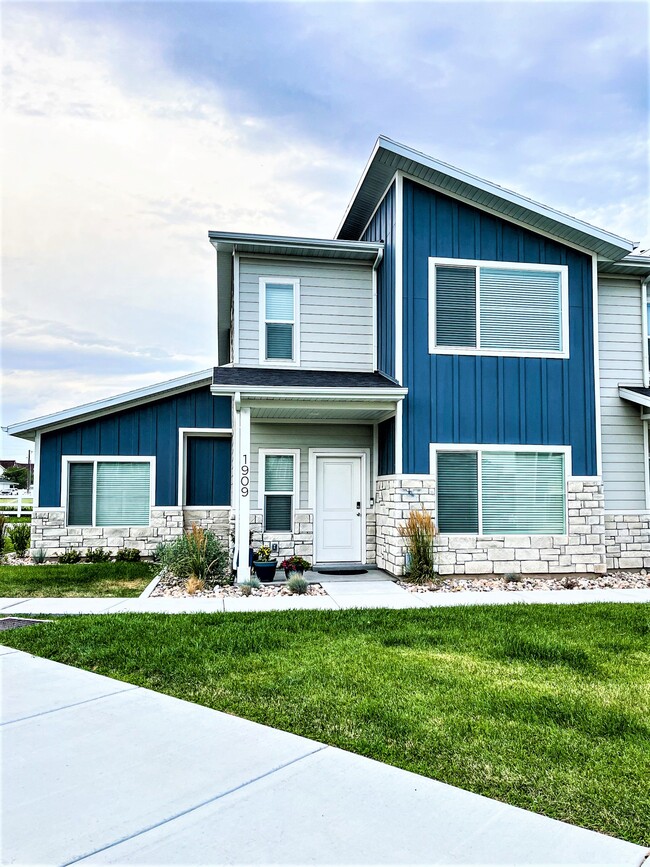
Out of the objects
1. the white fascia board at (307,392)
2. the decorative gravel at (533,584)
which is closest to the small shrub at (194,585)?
the white fascia board at (307,392)

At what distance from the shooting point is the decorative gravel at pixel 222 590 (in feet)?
29.1

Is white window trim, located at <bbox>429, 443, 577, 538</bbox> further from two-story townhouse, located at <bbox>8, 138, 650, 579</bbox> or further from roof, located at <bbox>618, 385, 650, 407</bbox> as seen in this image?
roof, located at <bbox>618, 385, 650, 407</bbox>

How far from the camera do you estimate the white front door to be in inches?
453

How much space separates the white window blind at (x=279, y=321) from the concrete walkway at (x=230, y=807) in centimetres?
816

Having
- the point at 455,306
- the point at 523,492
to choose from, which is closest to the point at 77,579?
the point at 523,492

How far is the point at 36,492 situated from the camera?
41.8ft

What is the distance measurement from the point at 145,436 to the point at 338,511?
451cm

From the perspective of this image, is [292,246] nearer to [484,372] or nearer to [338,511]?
[484,372]

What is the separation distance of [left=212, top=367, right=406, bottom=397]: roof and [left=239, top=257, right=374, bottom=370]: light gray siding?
0.37 meters

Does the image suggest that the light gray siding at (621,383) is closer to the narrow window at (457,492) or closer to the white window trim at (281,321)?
the narrow window at (457,492)

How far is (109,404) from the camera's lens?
12.8 meters

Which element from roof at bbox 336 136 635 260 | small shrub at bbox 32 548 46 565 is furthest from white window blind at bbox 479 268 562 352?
small shrub at bbox 32 548 46 565

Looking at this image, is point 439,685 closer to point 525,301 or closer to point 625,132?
point 525,301

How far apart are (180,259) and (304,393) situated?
920 cm
